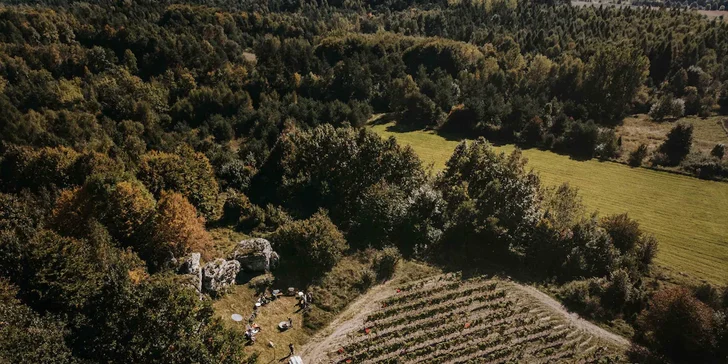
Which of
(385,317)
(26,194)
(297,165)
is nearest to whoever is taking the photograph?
(385,317)

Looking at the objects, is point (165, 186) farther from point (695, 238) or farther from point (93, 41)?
point (93, 41)

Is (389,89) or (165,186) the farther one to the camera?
(389,89)

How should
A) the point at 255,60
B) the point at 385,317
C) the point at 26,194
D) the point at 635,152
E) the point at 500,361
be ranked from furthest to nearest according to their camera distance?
the point at 255,60
the point at 635,152
the point at 26,194
the point at 385,317
the point at 500,361

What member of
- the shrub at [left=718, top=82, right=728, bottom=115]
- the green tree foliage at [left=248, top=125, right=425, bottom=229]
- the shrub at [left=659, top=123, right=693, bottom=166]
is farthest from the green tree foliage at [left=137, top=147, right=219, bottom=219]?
the shrub at [left=718, top=82, right=728, bottom=115]

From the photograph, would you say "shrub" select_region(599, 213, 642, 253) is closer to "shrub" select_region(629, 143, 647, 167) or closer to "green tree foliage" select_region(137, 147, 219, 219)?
"shrub" select_region(629, 143, 647, 167)

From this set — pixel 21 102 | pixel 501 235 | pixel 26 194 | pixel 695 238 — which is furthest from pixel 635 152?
pixel 21 102

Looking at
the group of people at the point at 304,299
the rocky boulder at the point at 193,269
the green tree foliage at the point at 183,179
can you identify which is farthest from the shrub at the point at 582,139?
the rocky boulder at the point at 193,269

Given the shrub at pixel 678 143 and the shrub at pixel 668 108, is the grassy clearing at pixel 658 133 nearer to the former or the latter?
the shrub at pixel 668 108
